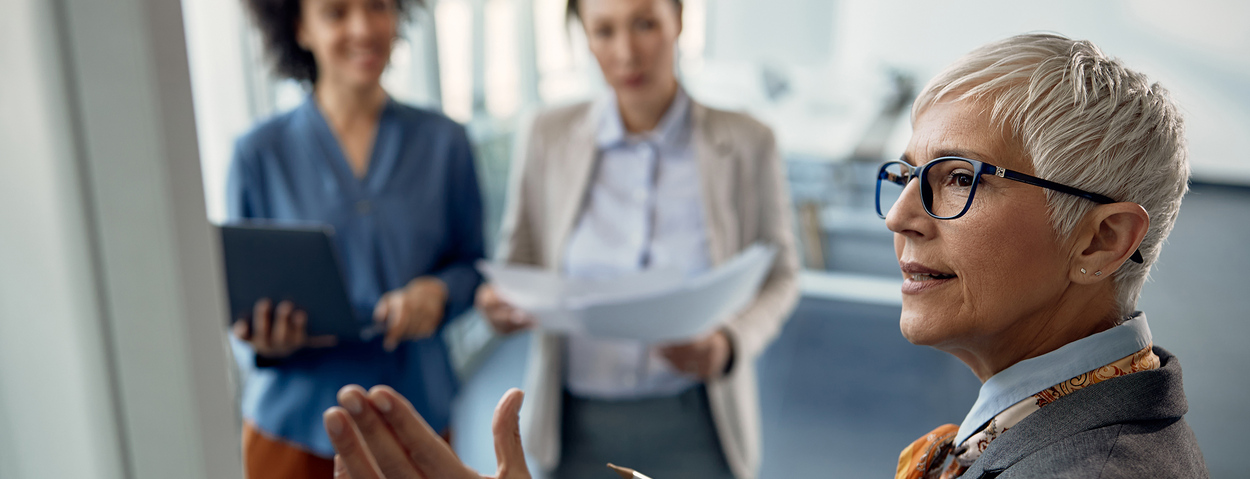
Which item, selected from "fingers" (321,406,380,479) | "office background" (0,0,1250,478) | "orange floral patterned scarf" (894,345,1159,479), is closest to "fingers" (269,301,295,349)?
"office background" (0,0,1250,478)

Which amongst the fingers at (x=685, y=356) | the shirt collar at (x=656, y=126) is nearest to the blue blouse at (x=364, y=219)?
the shirt collar at (x=656, y=126)

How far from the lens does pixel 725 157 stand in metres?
1.68

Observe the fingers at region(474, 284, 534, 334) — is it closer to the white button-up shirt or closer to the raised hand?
the white button-up shirt

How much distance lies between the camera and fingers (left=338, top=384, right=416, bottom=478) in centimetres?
60

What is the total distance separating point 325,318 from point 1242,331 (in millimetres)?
2044

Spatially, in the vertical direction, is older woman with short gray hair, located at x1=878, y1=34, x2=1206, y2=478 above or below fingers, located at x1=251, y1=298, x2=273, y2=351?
above

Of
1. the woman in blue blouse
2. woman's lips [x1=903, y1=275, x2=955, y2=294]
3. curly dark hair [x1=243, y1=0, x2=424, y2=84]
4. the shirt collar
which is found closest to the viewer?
woman's lips [x1=903, y1=275, x2=955, y2=294]

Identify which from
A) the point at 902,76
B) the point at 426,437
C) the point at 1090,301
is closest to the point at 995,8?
the point at 902,76

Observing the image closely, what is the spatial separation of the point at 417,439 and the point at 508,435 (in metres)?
0.08

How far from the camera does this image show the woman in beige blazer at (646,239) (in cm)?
168

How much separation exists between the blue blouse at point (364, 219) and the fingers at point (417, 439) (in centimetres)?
91

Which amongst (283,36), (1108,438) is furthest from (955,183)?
(283,36)

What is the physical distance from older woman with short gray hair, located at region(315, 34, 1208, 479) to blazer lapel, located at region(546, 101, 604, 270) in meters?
1.06

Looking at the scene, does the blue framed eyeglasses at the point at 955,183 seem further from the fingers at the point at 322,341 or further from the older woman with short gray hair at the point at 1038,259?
the fingers at the point at 322,341
